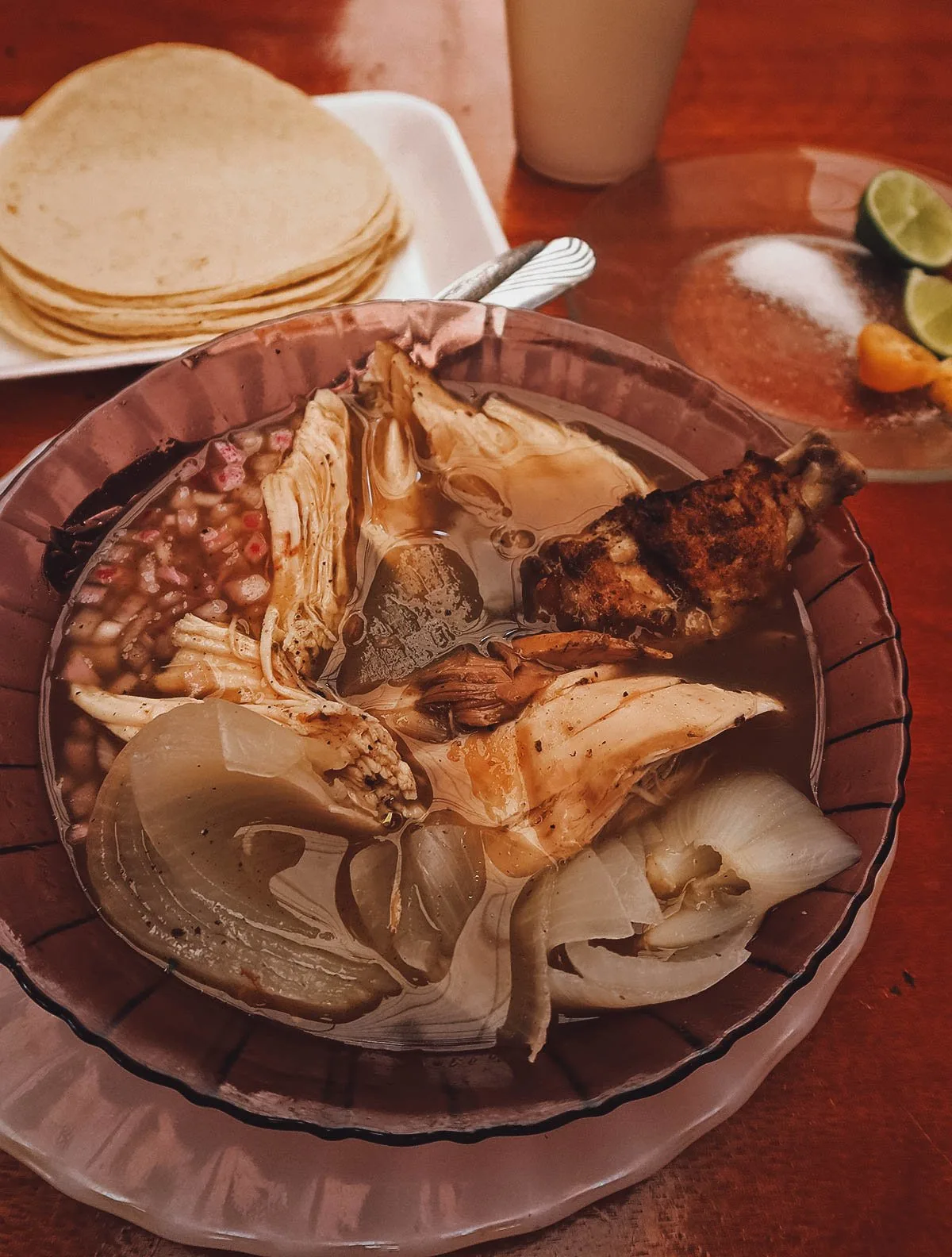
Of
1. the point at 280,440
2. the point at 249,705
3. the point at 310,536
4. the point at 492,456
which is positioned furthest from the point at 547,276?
the point at 249,705

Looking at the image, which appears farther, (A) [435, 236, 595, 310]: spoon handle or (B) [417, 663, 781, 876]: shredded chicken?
(A) [435, 236, 595, 310]: spoon handle

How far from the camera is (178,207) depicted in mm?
1650

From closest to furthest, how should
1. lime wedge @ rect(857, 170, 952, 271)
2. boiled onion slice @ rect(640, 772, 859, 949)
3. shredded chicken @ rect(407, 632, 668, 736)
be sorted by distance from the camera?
1. boiled onion slice @ rect(640, 772, 859, 949)
2. shredded chicken @ rect(407, 632, 668, 736)
3. lime wedge @ rect(857, 170, 952, 271)

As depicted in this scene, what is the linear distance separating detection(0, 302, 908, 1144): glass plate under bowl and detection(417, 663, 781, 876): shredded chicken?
17 cm

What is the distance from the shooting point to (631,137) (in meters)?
1.92

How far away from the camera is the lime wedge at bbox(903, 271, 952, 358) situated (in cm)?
167

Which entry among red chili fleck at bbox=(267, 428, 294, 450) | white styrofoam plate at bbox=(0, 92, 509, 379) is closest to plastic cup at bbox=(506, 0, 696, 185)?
white styrofoam plate at bbox=(0, 92, 509, 379)

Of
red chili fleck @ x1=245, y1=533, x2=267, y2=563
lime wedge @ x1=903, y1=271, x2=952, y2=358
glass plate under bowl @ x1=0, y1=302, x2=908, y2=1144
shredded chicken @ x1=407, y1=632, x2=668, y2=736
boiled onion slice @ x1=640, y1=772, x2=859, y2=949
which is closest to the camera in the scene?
glass plate under bowl @ x1=0, y1=302, x2=908, y2=1144

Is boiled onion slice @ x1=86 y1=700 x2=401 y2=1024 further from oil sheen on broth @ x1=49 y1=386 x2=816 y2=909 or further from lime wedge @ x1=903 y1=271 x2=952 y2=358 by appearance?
lime wedge @ x1=903 y1=271 x2=952 y2=358

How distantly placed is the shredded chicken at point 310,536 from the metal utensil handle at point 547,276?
448mm

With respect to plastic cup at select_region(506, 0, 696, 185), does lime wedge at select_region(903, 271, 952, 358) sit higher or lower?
lower

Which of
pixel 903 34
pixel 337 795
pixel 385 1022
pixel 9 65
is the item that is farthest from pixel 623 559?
pixel 903 34

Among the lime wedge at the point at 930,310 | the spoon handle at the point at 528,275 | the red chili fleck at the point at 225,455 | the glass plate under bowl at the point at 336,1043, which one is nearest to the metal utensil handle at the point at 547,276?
the spoon handle at the point at 528,275

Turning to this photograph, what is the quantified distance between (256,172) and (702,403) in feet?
3.56
